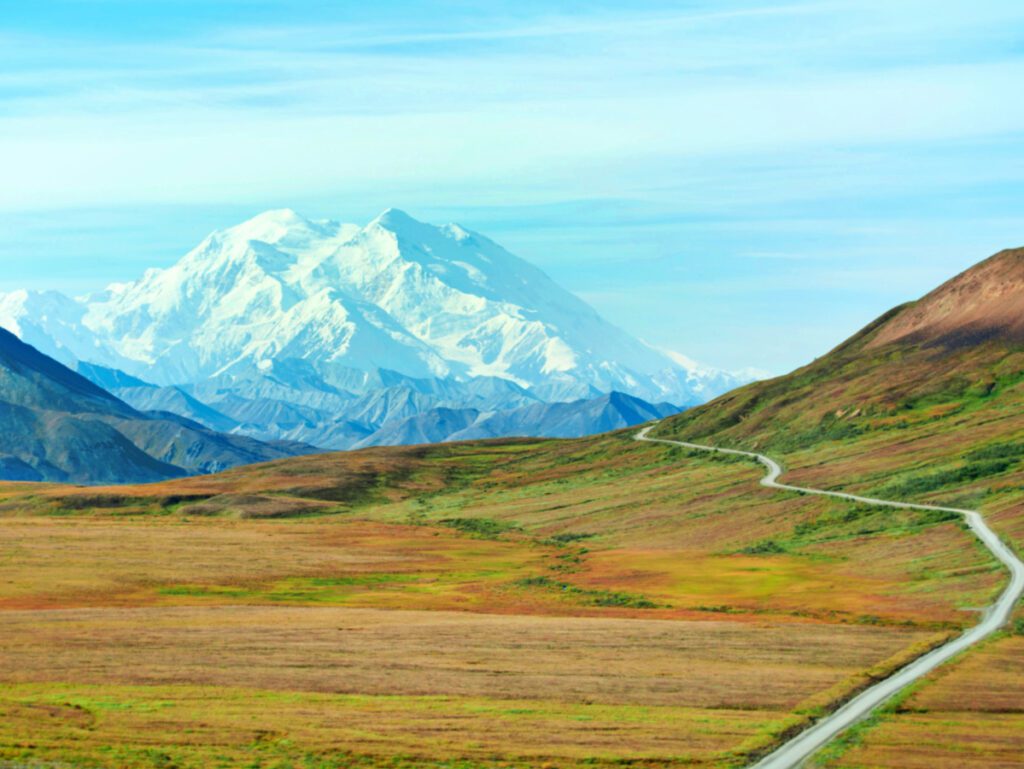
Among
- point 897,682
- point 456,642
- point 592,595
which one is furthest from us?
point 592,595

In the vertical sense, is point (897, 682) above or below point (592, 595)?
above

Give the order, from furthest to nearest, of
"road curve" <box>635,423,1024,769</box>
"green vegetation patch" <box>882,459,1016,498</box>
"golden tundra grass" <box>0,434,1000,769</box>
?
"green vegetation patch" <box>882,459,1016,498</box>, "golden tundra grass" <box>0,434,1000,769</box>, "road curve" <box>635,423,1024,769</box>

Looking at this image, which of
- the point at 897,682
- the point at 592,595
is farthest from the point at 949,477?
the point at 897,682

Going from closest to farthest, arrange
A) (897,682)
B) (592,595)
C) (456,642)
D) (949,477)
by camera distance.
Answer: (897,682)
(456,642)
(592,595)
(949,477)

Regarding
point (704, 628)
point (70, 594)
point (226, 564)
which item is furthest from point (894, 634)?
point (226, 564)

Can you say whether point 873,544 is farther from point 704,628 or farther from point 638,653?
point 638,653

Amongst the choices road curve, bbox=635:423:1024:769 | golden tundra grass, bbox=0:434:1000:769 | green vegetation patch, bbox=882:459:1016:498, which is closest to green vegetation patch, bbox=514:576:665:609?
golden tundra grass, bbox=0:434:1000:769

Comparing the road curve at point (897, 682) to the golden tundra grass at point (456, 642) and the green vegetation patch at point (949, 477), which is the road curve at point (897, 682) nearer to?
the golden tundra grass at point (456, 642)

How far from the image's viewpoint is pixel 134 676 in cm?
6812

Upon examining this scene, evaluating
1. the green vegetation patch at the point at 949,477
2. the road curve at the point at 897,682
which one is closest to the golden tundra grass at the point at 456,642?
the road curve at the point at 897,682

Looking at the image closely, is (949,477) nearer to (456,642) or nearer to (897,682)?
(456,642)

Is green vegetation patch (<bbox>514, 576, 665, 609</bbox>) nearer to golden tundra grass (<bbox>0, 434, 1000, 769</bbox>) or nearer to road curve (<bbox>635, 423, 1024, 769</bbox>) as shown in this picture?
golden tundra grass (<bbox>0, 434, 1000, 769</bbox>)

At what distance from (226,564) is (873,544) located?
6598cm

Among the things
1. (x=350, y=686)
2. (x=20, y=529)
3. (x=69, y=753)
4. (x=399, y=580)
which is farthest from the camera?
(x=20, y=529)
